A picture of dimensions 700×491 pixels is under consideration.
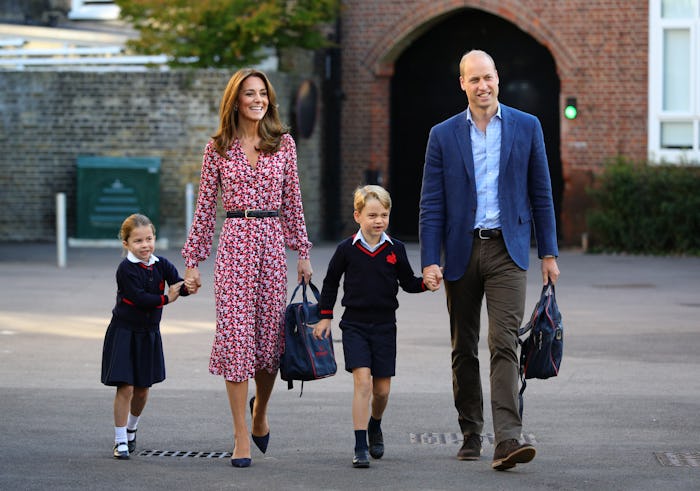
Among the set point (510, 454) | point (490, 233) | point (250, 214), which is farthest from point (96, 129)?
point (510, 454)

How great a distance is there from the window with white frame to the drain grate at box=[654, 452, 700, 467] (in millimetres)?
15031

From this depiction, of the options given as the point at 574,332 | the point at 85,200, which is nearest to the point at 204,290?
the point at 574,332

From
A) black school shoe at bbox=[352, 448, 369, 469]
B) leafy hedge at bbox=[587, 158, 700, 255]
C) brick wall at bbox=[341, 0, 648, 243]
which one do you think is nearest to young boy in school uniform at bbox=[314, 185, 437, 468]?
black school shoe at bbox=[352, 448, 369, 469]

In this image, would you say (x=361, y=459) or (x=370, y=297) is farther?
(x=370, y=297)

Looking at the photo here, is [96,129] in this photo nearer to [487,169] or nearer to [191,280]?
[191,280]

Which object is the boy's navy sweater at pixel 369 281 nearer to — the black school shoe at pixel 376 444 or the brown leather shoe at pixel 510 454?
the black school shoe at pixel 376 444

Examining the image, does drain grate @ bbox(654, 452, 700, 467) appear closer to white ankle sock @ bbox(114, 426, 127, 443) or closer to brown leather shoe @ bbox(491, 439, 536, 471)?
brown leather shoe @ bbox(491, 439, 536, 471)

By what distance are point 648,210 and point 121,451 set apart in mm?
14901

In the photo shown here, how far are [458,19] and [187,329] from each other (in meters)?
12.6

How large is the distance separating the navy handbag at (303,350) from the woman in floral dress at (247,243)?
0.09 meters

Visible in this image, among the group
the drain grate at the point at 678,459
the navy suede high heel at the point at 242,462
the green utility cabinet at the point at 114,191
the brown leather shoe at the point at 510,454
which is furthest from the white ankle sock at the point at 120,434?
the green utility cabinet at the point at 114,191

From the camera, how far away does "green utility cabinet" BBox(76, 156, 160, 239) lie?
2175 centimetres

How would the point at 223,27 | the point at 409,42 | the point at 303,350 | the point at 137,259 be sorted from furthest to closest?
the point at 409,42, the point at 223,27, the point at 137,259, the point at 303,350

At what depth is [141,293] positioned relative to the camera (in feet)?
23.6
